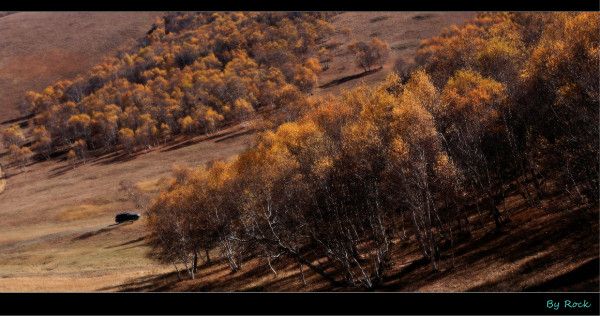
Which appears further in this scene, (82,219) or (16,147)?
(16,147)

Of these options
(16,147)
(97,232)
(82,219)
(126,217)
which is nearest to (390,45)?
(126,217)

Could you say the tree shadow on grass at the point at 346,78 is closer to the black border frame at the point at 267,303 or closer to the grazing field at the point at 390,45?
the grazing field at the point at 390,45

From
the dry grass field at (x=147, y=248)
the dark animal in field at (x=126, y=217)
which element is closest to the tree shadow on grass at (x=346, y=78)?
the dry grass field at (x=147, y=248)

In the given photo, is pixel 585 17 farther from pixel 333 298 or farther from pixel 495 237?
pixel 333 298

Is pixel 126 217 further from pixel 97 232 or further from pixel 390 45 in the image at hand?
pixel 390 45

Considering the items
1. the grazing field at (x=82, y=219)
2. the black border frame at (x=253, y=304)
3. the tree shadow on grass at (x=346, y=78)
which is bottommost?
the grazing field at (x=82, y=219)

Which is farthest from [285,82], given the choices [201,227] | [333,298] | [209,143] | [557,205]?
[333,298]

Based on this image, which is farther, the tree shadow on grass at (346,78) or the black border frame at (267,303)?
the tree shadow on grass at (346,78)
